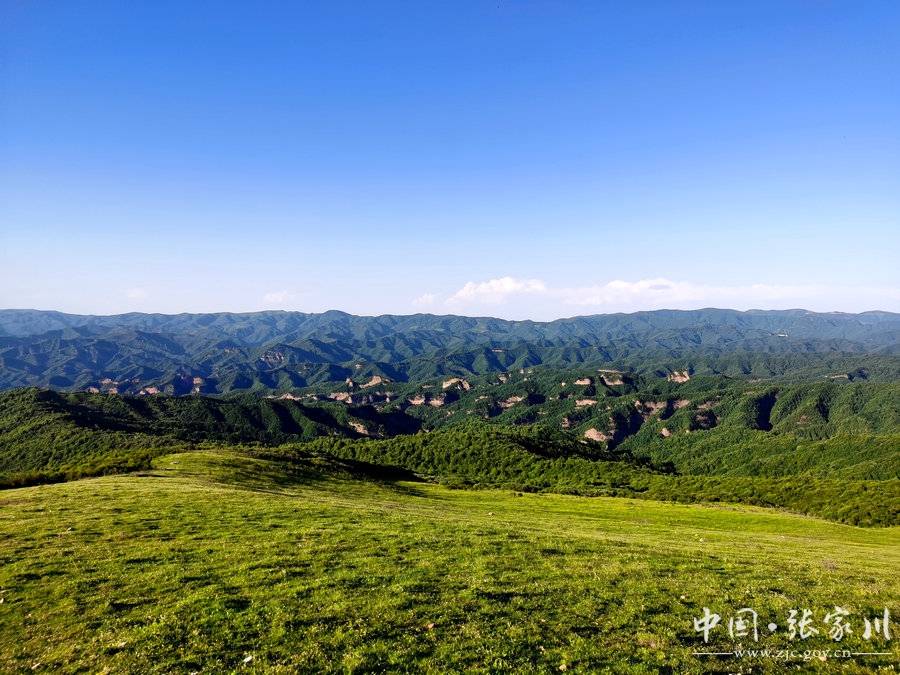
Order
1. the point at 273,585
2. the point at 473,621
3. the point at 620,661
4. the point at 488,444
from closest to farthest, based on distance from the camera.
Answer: the point at 620,661, the point at 473,621, the point at 273,585, the point at 488,444

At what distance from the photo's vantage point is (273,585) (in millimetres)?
22062

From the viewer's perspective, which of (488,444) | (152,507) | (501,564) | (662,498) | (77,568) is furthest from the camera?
(488,444)

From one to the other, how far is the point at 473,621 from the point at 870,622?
16.6m

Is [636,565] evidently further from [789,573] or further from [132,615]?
[132,615]

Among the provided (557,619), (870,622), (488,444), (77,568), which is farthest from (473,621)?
(488,444)

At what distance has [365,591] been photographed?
21391mm

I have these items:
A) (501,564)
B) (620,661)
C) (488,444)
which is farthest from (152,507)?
(488,444)

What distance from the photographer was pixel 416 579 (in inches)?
910

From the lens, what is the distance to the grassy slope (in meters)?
15.9

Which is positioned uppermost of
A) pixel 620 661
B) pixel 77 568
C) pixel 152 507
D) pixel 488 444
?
pixel 620 661

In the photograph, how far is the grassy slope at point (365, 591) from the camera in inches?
627

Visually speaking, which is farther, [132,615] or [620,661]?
[132,615]

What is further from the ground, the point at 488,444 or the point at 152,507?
the point at 152,507

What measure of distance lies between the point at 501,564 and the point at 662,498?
347ft
